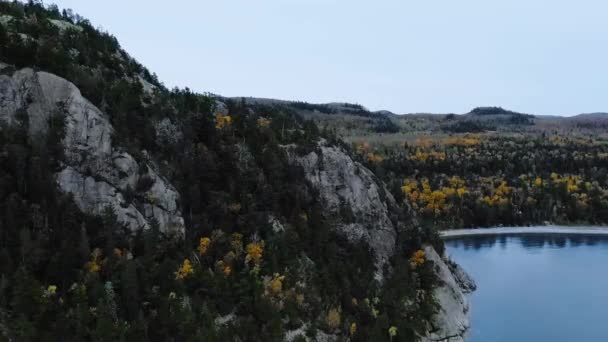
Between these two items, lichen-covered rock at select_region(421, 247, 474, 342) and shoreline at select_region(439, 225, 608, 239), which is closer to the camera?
lichen-covered rock at select_region(421, 247, 474, 342)

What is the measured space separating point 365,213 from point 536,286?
4254 cm

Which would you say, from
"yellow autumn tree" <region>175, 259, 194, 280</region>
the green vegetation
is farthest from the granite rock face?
the green vegetation

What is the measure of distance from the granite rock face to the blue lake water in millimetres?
41292

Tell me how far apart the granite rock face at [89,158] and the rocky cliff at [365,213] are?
22.5 m

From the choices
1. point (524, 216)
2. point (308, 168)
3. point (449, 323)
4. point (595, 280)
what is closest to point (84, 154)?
point (308, 168)

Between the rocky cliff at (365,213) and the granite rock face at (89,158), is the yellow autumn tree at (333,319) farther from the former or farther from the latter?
the granite rock face at (89,158)

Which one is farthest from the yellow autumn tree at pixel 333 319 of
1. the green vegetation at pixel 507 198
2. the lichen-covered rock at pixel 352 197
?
the green vegetation at pixel 507 198

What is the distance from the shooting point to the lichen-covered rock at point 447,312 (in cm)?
6446

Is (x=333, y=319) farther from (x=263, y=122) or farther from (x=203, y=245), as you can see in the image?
(x=263, y=122)

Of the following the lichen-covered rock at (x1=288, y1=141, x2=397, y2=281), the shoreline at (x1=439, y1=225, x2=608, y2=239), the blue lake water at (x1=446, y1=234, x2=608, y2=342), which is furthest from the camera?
the shoreline at (x1=439, y1=225, x2=608, y2=239)

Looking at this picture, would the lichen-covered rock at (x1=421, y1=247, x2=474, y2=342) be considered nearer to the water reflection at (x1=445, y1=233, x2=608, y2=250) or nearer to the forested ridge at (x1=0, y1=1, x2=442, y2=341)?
the forested ridge at (x1=0, y1=1, x2=442, y2=341)

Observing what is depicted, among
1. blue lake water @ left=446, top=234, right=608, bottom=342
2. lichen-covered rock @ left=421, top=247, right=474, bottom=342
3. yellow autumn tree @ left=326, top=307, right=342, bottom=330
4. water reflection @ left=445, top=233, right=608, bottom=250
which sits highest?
yellow autumn tree @ left=326, top=307, right=342, bottom=330

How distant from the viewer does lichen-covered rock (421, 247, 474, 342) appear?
64.5 meters

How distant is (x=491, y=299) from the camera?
87000 mm
